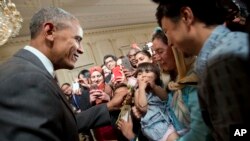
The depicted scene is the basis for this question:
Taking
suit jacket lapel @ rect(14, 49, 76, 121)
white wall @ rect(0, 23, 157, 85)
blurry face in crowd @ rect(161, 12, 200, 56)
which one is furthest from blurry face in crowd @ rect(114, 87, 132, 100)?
white wall @ rect(0, 23, 157, 85)

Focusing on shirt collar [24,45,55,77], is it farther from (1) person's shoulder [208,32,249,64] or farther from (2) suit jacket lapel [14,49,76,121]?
(1) person's shoulder [208,32,249,64]

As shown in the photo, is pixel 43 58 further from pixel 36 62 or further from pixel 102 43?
pixel 102 43

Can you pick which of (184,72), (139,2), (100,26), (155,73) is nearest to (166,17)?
(184,72)

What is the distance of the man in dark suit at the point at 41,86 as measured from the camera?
3.72ft

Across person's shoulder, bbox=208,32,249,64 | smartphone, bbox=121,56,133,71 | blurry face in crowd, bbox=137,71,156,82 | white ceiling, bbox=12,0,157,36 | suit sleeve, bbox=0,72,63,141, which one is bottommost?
smartphone, bbox=121,56,133,71

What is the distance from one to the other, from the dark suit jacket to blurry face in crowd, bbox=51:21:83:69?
202mm

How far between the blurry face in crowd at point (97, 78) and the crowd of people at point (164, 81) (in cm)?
119

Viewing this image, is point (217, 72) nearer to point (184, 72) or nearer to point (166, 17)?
point (166, 17)

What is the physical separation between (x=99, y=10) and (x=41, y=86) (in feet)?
19.3

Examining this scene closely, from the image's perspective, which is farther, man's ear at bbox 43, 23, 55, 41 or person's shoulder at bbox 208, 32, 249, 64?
man's ear at bbox 43, 23, 55, 41

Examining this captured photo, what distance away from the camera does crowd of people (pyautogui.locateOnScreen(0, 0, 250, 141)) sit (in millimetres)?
729

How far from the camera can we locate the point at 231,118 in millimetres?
720

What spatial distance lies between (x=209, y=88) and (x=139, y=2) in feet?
22.5

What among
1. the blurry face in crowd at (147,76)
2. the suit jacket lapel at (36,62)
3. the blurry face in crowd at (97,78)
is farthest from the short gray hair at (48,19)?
the blurry face in crowd at (97,78)
